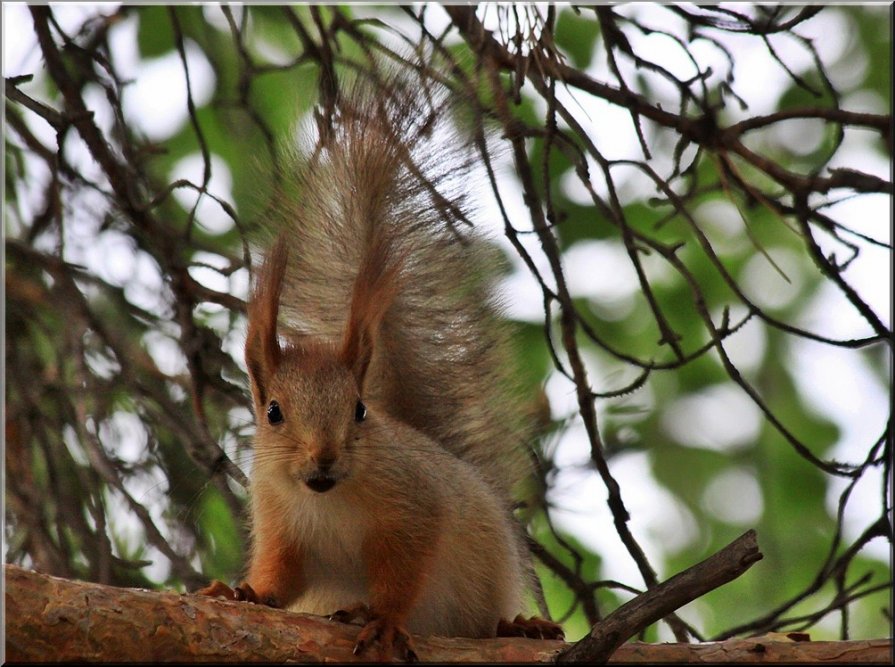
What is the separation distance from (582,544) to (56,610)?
1.46 meters

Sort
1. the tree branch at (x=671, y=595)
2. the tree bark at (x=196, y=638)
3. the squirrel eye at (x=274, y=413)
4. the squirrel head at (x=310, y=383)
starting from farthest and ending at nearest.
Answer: the squirrel eye at (x=274, y=413)
the squirrel head at (x=310, y=383)
the tree bark at (x=196, y=638)
the tree branch at (x=671, y=595)

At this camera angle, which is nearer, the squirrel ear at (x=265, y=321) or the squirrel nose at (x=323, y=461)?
the squirrel nose at (x=323, y=461)

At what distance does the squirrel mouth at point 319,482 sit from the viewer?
5.75ft

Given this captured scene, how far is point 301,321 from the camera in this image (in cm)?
232

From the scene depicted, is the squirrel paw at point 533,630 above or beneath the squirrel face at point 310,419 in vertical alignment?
beneath

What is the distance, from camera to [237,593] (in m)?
1.88

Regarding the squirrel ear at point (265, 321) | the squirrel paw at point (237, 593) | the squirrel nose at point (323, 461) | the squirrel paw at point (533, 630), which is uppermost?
the squirrel ear at point (265, 321)

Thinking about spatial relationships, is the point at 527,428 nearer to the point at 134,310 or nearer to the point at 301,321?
the point at 301,321

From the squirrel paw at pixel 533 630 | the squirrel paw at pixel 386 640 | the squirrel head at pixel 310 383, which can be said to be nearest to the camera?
the squirrel paw at pixel 386 640

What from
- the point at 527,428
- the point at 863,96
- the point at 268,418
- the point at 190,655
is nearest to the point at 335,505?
the point at 268,418

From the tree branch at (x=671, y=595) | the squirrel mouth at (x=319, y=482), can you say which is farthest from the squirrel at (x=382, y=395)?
the tree branch at (x=671, y=595)

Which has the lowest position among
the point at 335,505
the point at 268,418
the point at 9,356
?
the point at 335,505

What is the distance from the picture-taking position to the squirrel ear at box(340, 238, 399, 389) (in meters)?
1.91

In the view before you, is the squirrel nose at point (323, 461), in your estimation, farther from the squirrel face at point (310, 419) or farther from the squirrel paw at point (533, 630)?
the squirrel paw at point (533, 630)
